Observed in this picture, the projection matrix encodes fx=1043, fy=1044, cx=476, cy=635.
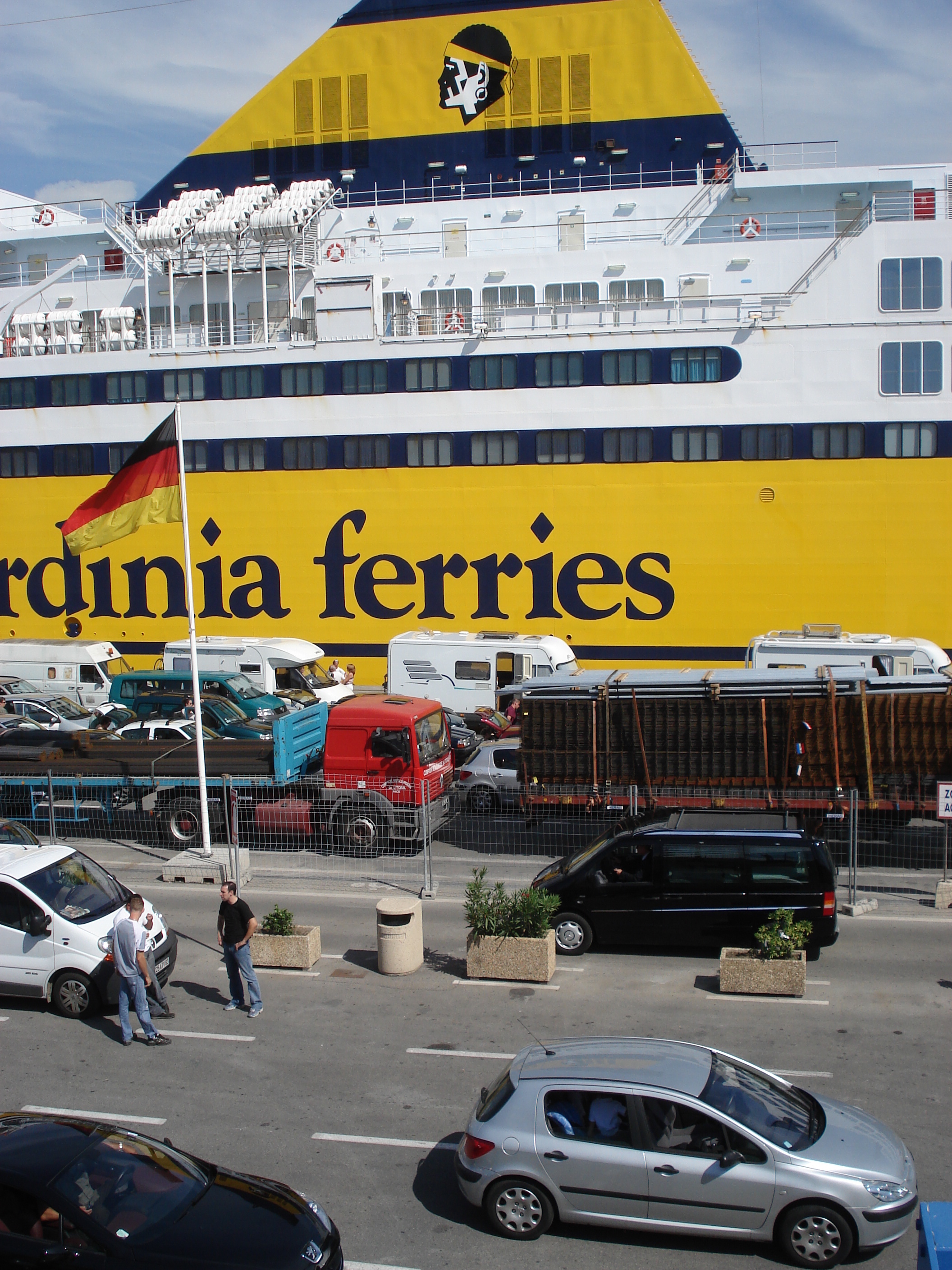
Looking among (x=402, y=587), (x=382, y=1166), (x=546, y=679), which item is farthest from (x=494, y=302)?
(x=382, y=1166)

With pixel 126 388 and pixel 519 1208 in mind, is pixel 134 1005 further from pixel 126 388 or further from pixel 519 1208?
pixel 126 388

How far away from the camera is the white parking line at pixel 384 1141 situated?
7.70 m

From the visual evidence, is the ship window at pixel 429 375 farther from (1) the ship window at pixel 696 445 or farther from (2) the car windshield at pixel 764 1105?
(2) the car windshield at pixel 764 1105

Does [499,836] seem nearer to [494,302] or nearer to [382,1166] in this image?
[382,1166]

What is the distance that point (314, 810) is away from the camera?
16078 mm

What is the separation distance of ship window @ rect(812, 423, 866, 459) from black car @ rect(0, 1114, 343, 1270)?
23.4 m

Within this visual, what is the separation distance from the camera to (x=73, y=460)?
31.0 metres

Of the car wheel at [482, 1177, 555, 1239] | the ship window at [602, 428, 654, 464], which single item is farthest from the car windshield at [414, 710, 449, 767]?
the ship window at [602, 428, 654, 464]

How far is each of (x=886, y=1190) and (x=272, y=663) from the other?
21895 mm

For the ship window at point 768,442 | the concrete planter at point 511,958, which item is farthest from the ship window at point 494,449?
the concrete planter at point 511,958

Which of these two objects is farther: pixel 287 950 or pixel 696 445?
pixel 696 445

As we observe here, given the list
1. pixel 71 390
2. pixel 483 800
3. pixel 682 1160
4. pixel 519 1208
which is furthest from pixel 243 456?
pixel 682 1160

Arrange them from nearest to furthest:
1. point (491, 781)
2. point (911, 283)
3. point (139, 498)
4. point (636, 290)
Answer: point (139, 498) < point (491, 781) < point (911, 283) < point (636, 290)

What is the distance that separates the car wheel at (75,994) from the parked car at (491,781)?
861cm
